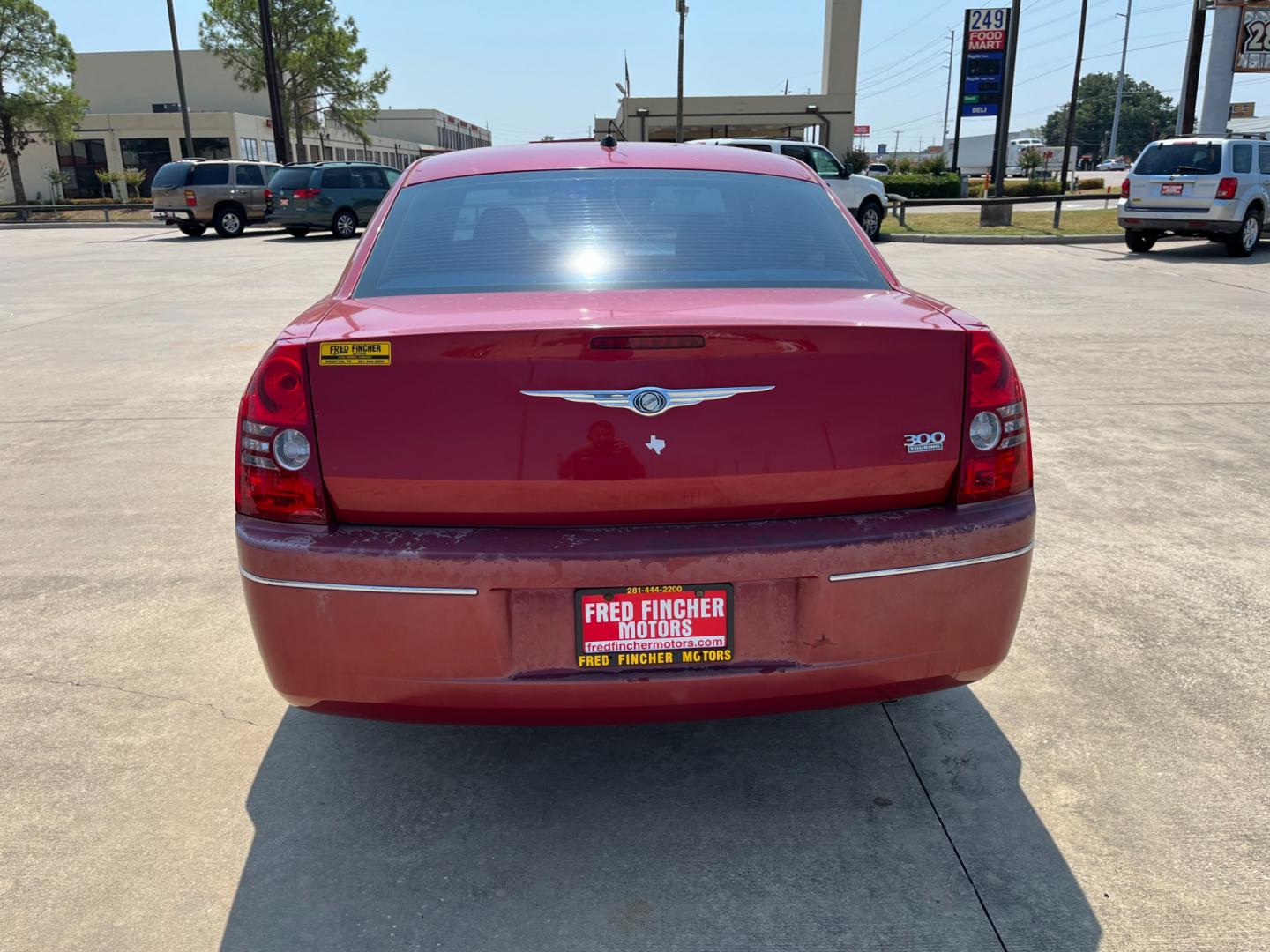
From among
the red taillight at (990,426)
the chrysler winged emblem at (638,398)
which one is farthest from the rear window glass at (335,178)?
the red taillight at (990,426)

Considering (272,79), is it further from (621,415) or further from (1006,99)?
(621,415)

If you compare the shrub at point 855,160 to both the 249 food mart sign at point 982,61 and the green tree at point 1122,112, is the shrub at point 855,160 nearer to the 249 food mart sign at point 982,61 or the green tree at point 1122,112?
the 249 food mart sign at point 982,61

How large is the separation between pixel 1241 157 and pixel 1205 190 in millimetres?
788

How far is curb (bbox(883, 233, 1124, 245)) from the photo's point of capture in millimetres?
20266

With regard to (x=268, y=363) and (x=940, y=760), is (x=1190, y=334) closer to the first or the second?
(x=940, y=760)

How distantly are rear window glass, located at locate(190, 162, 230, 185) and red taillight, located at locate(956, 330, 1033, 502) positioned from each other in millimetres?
26124

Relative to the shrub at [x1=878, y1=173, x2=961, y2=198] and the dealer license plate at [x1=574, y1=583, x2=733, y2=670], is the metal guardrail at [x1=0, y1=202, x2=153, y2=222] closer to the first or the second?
the shrub at [x1=878, y1=173, x2=961, y2=198]

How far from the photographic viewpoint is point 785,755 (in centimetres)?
299

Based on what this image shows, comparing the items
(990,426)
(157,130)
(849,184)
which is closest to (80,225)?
(849,184)

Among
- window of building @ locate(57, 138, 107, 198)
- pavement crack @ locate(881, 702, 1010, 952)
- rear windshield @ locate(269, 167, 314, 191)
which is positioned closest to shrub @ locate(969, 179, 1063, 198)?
rear windshield @ locate(269, 167, 314, 191)

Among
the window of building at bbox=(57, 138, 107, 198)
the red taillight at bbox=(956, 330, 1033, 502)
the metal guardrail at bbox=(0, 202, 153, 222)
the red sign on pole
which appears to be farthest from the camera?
the window of building at bbox=(57, 138, 107, 198)

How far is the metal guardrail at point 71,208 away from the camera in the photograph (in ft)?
116

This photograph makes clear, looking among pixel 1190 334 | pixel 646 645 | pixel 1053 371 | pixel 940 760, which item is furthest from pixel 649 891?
pixel 1190 334

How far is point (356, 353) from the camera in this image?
7.56 feet
